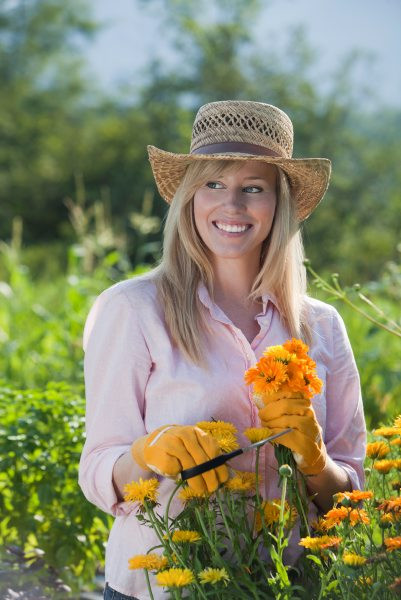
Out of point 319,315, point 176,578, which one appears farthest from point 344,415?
point 176,578

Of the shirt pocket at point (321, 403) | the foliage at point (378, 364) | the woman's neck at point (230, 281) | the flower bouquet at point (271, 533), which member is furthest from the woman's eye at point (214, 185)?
the foliage at point (378, 364)

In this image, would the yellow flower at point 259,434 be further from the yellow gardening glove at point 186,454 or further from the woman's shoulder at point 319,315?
the woman's shoulder at point 319,315

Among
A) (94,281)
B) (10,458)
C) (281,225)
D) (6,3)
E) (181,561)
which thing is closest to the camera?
(181,561)

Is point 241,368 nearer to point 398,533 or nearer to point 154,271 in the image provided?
point 154,271

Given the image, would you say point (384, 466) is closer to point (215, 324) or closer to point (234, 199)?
point (215, 324)

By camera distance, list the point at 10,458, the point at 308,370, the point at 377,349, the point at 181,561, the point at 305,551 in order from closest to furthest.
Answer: the point at 181,561
the point at 308,370
the point at 305,551
the point at 10,458
the point at 377,349

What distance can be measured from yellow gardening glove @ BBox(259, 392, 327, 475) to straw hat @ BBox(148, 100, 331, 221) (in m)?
0.62

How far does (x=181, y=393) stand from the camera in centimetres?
192

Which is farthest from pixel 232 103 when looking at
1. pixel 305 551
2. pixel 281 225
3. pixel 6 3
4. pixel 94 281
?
pixel 6 3

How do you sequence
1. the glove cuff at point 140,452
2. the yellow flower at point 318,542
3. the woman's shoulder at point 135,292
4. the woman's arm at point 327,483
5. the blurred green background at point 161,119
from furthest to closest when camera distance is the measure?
the blurred green background at point 161,119 < the woman's shoulder at point 135,292 < the woman's arm at point 327,483 < the glove cuff at point 140,452 < the yellow flower at point 318,542

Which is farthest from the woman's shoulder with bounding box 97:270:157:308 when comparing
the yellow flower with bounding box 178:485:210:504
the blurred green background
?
the blurred green background

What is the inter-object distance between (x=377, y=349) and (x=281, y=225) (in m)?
2.31

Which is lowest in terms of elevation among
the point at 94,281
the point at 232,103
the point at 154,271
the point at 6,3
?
the point at 154,271

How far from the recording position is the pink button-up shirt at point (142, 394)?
1885mm
